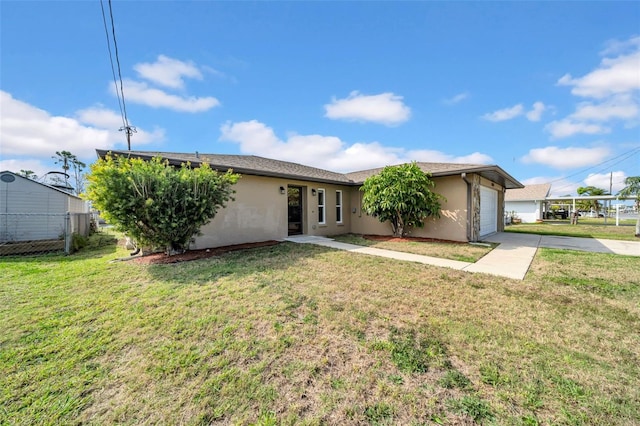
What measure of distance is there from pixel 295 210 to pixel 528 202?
2649cm

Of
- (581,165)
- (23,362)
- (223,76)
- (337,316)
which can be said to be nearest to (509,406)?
(337,316)

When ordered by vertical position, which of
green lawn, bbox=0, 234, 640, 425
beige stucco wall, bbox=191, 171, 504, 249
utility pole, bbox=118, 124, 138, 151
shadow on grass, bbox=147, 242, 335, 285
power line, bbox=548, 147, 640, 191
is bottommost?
green lawn, bbox=0, 234, 640, 425

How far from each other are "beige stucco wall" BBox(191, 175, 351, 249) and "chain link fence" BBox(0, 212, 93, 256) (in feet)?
15.0

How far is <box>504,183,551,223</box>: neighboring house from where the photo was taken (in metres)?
25.0

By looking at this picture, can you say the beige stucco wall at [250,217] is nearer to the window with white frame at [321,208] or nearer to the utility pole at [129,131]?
the window with white frame at [321,208]

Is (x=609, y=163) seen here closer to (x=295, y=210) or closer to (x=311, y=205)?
(x=311, y=205)

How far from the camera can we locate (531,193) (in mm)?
26031

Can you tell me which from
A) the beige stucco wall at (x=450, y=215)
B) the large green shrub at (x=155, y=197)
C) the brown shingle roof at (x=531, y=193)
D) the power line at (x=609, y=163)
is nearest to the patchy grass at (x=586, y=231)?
the brown shingle roof at (x=531, y=193)

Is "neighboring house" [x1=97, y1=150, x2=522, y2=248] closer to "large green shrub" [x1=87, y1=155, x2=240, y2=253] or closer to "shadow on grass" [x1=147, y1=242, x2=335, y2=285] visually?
"large green shrub" [x1=87, y1=155, x2=240, y2=253]

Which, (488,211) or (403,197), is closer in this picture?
(403,197)

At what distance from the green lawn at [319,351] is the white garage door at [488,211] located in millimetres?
7180

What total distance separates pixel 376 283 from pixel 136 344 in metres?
3.72

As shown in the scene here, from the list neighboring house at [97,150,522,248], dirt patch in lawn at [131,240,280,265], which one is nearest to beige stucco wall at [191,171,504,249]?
neighboring house at [97,150,522,248]

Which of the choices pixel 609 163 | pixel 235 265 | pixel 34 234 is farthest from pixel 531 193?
pixel 34 234
